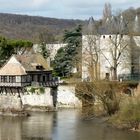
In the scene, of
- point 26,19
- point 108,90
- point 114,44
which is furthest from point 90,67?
point 26,19

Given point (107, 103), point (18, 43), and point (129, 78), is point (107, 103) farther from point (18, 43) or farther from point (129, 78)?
point (18, 43)

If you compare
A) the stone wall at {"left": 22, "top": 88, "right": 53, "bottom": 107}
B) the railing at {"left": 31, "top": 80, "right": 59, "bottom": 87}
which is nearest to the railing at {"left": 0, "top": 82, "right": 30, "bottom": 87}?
the railing at {"left": 31, "top": 80, "right": 59, "bottom": 87}

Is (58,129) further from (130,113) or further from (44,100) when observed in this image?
(44,100)

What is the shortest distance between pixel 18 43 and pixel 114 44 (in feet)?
45.6

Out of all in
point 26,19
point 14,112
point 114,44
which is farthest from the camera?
point 26,19

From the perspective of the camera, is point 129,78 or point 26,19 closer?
point 129,78

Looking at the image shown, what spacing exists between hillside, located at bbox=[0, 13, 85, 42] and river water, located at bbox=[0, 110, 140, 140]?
72998 mm

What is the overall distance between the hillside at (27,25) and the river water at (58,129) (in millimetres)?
72998

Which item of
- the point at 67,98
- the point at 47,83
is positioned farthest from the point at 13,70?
the point at 67,98

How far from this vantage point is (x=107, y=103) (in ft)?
116

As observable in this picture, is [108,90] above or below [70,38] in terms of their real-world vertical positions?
below

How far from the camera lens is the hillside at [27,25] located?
116 metres

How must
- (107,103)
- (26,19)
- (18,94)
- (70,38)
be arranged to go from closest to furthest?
(107,103) → (18,94) → (70,38) → (26,19)

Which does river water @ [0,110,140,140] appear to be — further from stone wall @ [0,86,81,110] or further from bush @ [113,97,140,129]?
stone wall @ [0,86,81,110]
